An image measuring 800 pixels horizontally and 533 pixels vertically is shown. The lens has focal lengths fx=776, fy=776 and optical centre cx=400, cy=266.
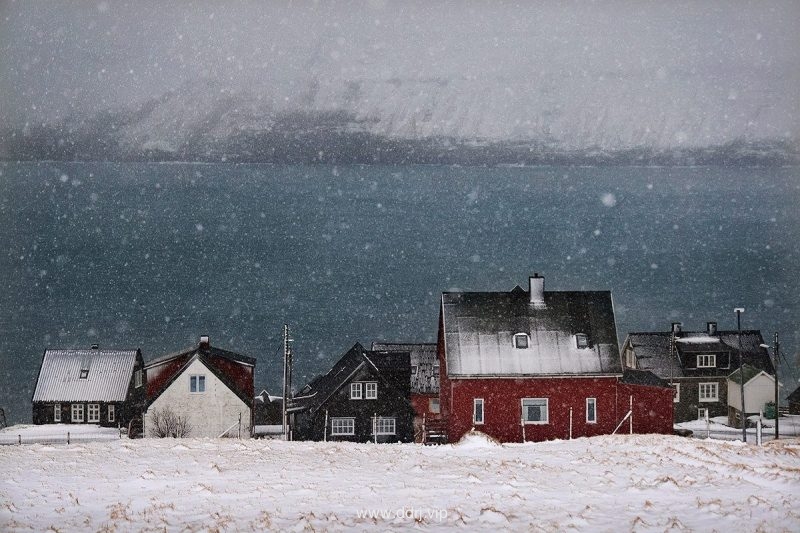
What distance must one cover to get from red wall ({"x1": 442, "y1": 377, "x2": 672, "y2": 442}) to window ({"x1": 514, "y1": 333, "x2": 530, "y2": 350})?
2.86 ft

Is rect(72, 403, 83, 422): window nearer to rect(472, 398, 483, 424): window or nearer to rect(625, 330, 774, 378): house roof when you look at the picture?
rect(472, 398, 483, 424): window

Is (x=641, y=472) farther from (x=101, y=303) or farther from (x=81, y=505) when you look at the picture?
(x=101, y=303)

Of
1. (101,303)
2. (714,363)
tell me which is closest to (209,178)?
(101,303)

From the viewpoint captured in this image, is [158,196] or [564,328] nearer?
[564,328]

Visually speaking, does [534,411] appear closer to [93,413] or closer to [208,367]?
[208,367]

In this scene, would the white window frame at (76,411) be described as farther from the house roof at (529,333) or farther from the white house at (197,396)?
the house roof at (529,333)

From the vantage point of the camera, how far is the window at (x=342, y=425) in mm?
22812

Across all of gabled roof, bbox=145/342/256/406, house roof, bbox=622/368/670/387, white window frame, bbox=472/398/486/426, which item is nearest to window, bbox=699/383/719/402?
house roof, bbox=622/368/670/387

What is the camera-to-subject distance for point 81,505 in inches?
371

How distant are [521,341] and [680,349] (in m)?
13.5

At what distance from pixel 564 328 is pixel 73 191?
220ft

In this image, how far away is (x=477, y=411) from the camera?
20.0 metres

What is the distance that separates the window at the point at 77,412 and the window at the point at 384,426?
11.8 m

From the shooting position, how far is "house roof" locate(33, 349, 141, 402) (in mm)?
27344
